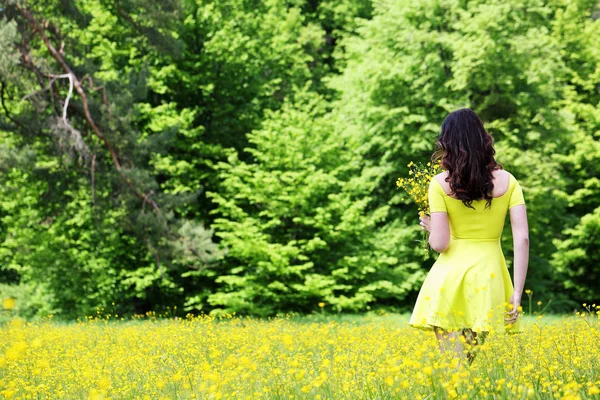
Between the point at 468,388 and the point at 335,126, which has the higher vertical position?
the point at 335,126

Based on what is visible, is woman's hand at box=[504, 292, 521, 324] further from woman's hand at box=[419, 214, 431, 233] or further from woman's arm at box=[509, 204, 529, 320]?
woman's hand at box=[419, 214, 431, 233]

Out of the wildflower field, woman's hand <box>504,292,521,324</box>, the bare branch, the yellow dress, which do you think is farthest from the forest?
woman's hand <box>504,292,521,324</box>

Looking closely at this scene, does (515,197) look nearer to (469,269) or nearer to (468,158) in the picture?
(468,158)

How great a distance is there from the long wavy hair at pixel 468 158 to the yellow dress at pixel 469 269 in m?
0.08

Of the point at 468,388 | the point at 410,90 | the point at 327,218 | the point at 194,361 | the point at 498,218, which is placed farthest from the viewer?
the point at 410,90

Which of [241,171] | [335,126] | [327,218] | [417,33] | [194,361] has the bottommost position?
[194,361]

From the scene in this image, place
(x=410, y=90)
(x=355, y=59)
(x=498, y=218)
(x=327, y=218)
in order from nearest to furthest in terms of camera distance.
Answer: (x=498, y=218), (x=327, y=218), (x=410, y=90), (x=355, y=59)

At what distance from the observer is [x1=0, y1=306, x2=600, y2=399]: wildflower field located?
3.30m

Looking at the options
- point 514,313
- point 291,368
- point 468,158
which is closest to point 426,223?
point 468,158

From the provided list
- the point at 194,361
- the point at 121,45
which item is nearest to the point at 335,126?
the point at 121,45

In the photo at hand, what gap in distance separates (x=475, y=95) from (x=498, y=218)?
16784 millimetres

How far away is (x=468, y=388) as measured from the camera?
3201mm

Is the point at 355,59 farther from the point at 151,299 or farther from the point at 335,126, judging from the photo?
the point at 151,299

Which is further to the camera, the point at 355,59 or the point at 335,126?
the point at 355,59
